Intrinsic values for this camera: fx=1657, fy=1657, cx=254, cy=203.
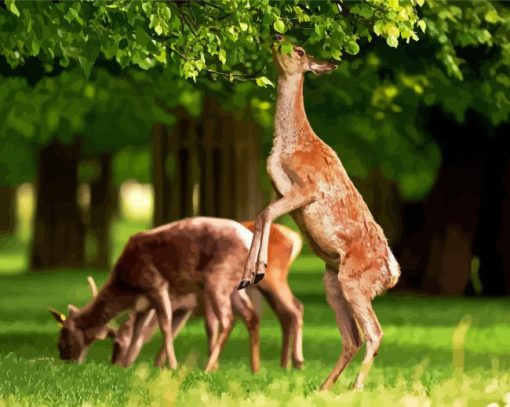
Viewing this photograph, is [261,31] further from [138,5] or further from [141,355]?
[141,355]

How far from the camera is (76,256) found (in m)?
38.1

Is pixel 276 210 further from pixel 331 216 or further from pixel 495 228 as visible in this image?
pixel 495 228

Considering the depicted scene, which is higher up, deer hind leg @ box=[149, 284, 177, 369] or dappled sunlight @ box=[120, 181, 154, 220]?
deer hind leg @ box=[149, 284, 177, 369]

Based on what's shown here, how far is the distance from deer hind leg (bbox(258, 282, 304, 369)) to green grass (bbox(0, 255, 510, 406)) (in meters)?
0.27

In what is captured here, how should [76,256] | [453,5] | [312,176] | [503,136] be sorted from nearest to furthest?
[312,176]
[453,5]
[503,136]
[76,256]

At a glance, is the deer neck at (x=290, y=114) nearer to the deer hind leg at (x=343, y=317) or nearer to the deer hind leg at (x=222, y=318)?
the deer hind leg at (x=343, y=317)

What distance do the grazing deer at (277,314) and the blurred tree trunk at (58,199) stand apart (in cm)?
2141

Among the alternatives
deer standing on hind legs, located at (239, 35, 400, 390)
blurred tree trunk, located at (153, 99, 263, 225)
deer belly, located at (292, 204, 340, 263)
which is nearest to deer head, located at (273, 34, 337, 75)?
deer standing on hind legs, located at (239, 35, 400, 390)

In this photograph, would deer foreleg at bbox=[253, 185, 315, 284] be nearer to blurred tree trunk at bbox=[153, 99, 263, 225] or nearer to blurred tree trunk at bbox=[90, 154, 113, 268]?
blurred tree trunk at bbox=[153, 99, 263, 225]

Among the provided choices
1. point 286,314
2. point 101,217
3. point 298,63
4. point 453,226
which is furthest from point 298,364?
point 101,217

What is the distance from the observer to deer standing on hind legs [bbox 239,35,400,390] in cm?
1141

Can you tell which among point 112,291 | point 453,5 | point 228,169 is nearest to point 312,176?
point 112,291

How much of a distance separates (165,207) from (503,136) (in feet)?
Answer: 24.9

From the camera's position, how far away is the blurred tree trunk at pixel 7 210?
54375 millimetres
